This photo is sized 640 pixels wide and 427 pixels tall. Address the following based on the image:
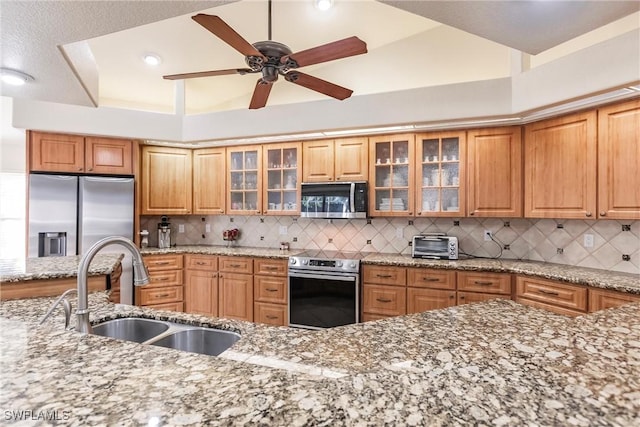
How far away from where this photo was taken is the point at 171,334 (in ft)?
4.68

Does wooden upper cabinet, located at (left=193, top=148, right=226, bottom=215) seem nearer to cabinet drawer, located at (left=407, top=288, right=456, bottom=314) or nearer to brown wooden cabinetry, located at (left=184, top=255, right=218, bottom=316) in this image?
brown wooden cabinetry, located at (left=184, top=255, right=218, bottom=316)

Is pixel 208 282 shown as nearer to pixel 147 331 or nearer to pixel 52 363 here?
pixel 147 331

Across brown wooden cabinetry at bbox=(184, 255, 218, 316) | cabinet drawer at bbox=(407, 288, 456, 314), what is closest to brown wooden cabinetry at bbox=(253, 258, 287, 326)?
brown wooden cabinetry at bbox=(184, 255, 218, 316)

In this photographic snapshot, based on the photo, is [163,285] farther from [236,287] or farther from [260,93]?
[260,93]

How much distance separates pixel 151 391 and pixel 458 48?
4.01 meters

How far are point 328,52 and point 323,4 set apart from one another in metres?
1.40

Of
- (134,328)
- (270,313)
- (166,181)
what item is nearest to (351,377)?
(134,328)

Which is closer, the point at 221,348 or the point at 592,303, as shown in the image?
the point at 221,348

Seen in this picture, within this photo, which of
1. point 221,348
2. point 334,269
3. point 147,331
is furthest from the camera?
point 334,269

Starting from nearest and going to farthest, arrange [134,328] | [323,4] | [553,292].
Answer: [134,328] < [553,292] < [323,4]

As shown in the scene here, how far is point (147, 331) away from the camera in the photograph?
154cm

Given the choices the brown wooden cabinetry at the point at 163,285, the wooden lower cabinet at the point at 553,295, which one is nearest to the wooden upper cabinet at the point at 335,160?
the wooden lower cabinet at the point at 553,295

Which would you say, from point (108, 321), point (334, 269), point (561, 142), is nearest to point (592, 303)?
point (561, 142)

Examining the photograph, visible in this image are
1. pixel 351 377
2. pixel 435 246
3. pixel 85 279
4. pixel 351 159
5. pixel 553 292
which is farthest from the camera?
pixel 351 159
